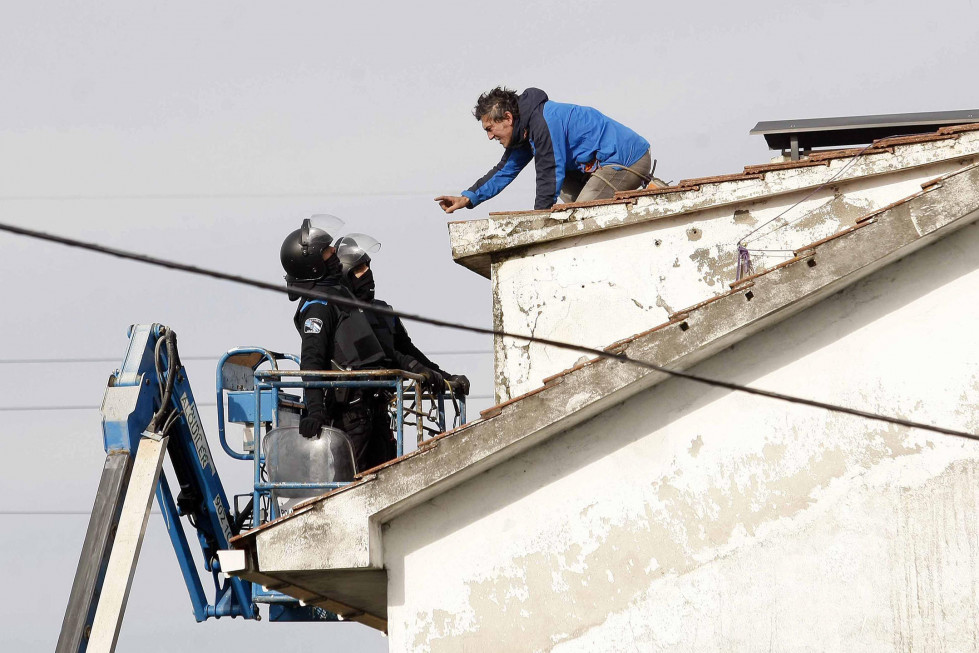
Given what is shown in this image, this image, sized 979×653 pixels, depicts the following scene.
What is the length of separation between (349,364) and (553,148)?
2.42m

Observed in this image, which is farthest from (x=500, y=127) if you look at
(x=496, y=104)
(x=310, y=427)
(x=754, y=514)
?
(x=754, y=514)

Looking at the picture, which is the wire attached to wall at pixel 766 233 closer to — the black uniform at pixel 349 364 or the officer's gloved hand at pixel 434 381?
the officer's gloved hand at pixel 434 381

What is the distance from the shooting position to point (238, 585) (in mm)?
10469

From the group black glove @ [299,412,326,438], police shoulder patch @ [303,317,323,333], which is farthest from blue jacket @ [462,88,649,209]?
black glove @ [299,412,326,438]

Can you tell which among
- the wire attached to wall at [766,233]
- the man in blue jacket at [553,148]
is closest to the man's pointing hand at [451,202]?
the man in blue jacket at [553,148]

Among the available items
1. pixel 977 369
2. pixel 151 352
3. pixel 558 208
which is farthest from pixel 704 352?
pixel 151 352

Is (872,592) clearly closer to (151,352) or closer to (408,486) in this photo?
(408,486)

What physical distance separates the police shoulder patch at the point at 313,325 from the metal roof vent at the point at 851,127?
4334 millimetres

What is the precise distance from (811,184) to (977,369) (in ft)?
9.32

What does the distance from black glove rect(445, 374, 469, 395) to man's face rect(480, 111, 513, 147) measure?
1.94 meters

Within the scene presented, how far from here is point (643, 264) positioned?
1009 cm

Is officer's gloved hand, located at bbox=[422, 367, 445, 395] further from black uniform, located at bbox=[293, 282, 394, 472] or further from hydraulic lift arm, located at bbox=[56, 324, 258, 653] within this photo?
hydraulic lift arm, located at bbox=[56, 324, 258, 653]

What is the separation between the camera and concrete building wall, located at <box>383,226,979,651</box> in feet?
23.0

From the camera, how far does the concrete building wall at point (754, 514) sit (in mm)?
7023
